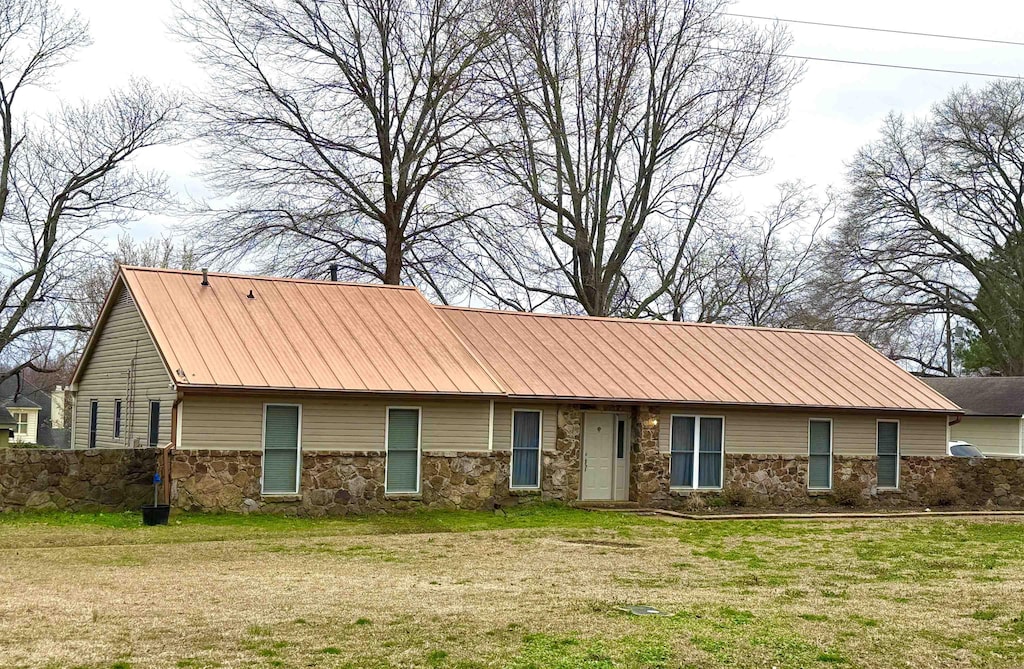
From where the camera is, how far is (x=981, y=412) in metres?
40.9

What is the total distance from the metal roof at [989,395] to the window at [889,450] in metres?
14.9

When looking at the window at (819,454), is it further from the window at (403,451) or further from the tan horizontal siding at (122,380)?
the tan horizontal siding at (122,380)

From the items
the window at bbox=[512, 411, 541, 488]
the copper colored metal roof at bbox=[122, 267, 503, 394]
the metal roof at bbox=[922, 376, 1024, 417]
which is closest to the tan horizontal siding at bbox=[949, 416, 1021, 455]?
the metal roof at bbox=[922, 376, 1024, 417]

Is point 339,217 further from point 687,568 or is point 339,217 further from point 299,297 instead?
point 687,568

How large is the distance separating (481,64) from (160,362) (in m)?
15.1

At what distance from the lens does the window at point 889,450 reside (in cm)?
2678

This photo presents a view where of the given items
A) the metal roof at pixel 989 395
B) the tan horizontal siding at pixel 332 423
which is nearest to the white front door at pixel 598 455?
the tan horizontal siding at pixel 332 423

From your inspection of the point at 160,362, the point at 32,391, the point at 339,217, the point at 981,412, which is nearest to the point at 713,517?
the point at 160,362

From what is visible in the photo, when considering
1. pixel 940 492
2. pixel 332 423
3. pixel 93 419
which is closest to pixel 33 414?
pixel 93 419

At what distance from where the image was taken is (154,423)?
21875 mm

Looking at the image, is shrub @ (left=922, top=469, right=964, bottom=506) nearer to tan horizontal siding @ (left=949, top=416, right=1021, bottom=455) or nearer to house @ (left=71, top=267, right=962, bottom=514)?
house @ (left=71, top=267, right=962, bottom=514)

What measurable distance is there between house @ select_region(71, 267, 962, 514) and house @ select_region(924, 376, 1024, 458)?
13968 mm

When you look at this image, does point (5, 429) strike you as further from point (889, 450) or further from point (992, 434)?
point (992, 434)

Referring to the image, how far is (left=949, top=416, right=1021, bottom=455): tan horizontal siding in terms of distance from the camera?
134 ft
